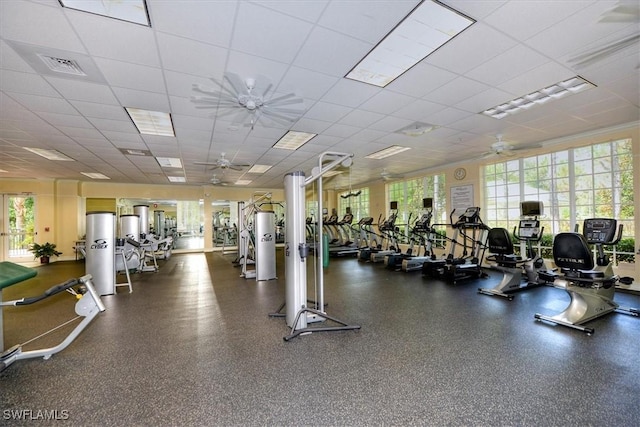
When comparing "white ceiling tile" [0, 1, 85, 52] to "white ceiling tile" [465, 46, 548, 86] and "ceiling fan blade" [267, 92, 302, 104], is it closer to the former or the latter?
"ceiling fan blade" [267, 92, 302, 104]

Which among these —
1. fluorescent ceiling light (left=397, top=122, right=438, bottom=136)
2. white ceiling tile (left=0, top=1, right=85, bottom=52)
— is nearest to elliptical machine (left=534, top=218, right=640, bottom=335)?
fluorescent ceiling light (left=397, top=122, right=438, bottom=136)

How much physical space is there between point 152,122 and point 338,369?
15.0 feet

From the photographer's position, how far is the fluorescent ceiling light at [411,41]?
223 cm

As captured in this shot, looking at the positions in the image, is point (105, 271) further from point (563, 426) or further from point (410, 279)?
point (563, 426)

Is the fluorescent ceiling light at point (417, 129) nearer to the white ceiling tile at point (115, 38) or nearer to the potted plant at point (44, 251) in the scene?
the white ceiling tile at point (115, 38)

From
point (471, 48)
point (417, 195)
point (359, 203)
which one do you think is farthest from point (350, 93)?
point (359, 203)

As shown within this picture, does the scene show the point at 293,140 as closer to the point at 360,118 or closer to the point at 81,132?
the point at 360,118

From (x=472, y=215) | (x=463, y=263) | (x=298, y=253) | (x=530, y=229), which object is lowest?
(x=463, y=263)

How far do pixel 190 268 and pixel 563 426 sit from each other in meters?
7.93

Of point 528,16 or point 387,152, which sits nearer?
point 528,16

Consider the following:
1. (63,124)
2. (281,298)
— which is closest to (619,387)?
Answer: (281,298)

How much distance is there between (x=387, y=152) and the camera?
6719 mm

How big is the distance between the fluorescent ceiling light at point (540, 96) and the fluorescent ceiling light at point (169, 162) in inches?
270

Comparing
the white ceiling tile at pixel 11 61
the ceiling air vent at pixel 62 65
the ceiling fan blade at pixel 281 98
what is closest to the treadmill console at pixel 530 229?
the ceiling fan blade at pixel 281 98
